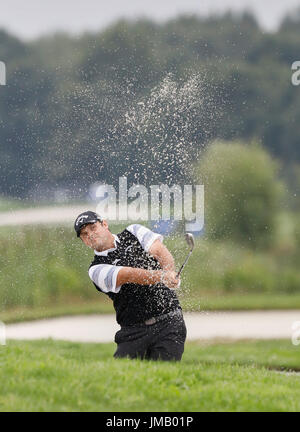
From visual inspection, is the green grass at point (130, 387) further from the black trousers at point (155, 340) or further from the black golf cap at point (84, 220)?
the black golf cap at point (84, 220)

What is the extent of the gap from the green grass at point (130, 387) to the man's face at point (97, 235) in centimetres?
83

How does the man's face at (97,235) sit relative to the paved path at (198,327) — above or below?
above

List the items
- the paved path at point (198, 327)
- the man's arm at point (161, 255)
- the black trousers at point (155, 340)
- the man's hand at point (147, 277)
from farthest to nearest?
the paved path at point (198, 327) → the black trousers at point (155, 340) → the man's arm at point (161, 255) → the man's hand at point (147, 277)

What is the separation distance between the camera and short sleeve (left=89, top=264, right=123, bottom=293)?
594cm

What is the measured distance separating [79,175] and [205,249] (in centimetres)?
331

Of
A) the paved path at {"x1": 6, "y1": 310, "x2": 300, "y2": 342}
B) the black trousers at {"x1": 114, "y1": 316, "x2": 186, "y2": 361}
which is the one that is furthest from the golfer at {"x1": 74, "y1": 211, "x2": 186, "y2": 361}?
the paved path at {"x1": 6, "y1": 310, "x2": 300, "y2": 342}

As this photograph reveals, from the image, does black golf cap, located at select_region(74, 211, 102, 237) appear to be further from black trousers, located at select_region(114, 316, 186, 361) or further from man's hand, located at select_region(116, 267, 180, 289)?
black trousers, located at select_region(114, 316, 186, 361)

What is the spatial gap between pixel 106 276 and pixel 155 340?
2.11 feet

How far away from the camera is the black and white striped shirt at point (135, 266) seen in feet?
20.0

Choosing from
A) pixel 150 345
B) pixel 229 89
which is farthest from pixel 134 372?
pixel 229 89

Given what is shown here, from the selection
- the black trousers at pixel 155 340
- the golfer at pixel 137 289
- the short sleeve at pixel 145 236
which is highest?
the short sleeve at pixel 145 236

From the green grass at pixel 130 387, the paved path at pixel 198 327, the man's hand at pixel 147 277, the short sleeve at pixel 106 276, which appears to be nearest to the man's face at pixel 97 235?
the short sleeve at pixel 106 276

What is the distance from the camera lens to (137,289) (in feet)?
20.1
